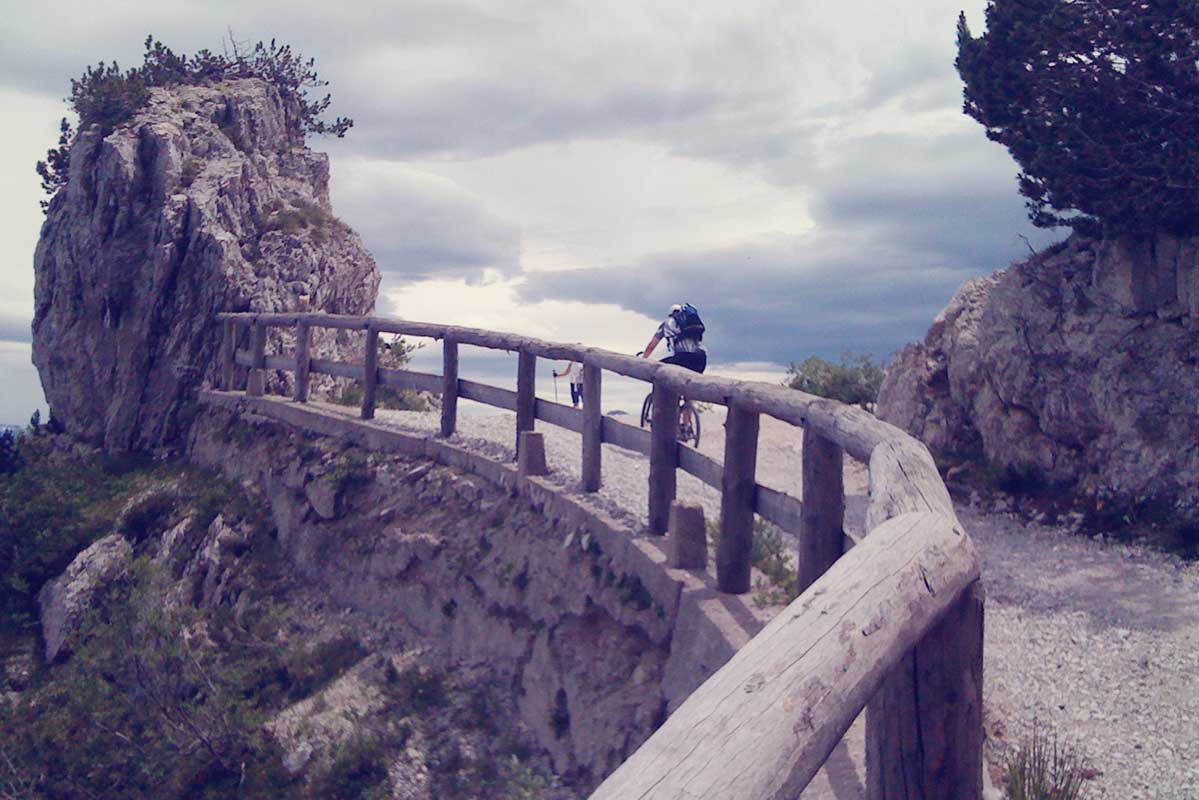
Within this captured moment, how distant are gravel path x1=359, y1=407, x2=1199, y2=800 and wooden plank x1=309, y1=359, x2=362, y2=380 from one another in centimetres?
75

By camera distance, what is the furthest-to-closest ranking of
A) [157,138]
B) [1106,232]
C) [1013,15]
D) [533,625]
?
[157,138] < [1013,15] < [1106,232] < [533,625]

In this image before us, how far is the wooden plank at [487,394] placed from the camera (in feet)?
30.7

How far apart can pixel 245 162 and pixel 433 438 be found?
875 centimetres

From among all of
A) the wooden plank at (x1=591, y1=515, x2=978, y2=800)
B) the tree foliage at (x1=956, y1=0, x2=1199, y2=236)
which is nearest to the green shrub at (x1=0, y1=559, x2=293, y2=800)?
the wooden plank at (x1=591, y1=515, x2=978, y2=800)

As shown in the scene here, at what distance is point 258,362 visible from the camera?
1362 cm

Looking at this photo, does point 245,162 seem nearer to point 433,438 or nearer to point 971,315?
point 433,438

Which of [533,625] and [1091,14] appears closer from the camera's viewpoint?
[533,625]

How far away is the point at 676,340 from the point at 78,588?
295 inches

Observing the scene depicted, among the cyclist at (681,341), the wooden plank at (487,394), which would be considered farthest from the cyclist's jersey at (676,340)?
the wooden plank at (487,394)

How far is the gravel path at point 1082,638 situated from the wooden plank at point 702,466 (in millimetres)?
698

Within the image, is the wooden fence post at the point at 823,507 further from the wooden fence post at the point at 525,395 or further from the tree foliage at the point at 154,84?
the tree foliage at the point at 154,84

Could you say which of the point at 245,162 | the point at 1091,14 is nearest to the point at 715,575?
the point at 1091,14

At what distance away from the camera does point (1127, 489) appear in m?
10.2

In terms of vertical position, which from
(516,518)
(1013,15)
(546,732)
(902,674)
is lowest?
(546,732)
